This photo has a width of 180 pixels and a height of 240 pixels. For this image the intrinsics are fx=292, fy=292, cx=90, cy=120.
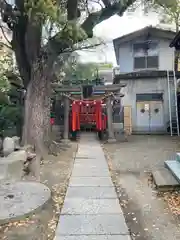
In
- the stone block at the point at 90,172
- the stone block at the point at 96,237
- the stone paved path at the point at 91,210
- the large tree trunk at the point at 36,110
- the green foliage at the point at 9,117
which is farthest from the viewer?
the green foliage at the point at 9,117

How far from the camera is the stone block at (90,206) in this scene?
5.12m

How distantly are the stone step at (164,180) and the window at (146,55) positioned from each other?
13739 mm

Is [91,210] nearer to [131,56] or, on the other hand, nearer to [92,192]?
[92,192]

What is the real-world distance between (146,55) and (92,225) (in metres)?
17.2

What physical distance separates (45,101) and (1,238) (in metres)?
7.31

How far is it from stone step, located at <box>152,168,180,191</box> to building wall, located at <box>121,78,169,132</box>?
12.4 m

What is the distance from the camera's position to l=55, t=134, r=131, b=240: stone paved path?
13.9ft

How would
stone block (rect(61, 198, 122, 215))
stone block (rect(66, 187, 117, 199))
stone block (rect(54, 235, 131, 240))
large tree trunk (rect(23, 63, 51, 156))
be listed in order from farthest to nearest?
large tree trunk (rect(23, 63, 51, 156)) → stone block (rect(66, 187, 117, 199)) → stone block (rect(61, 198, 122, 215)) → stone block (rect(54, 235, 131, 240))

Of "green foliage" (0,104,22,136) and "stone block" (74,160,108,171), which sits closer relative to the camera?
"stone block" (74,160,108,171)

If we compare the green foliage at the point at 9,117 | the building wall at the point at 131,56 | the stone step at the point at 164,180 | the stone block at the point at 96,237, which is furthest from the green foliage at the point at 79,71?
the stone block at the point at 96,237

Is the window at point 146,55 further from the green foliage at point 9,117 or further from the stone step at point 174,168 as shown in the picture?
the stone step at point 174,168

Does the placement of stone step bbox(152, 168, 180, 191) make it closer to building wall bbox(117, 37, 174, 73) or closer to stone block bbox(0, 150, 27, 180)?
stone block bbox(0, 150, 27, 180)

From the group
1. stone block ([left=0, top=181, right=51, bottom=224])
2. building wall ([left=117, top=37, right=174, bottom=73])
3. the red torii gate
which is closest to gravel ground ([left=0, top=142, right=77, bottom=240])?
stone block ([left=0, top=181, right=51, bottom=224])

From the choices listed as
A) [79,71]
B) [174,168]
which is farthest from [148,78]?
[174,168]
